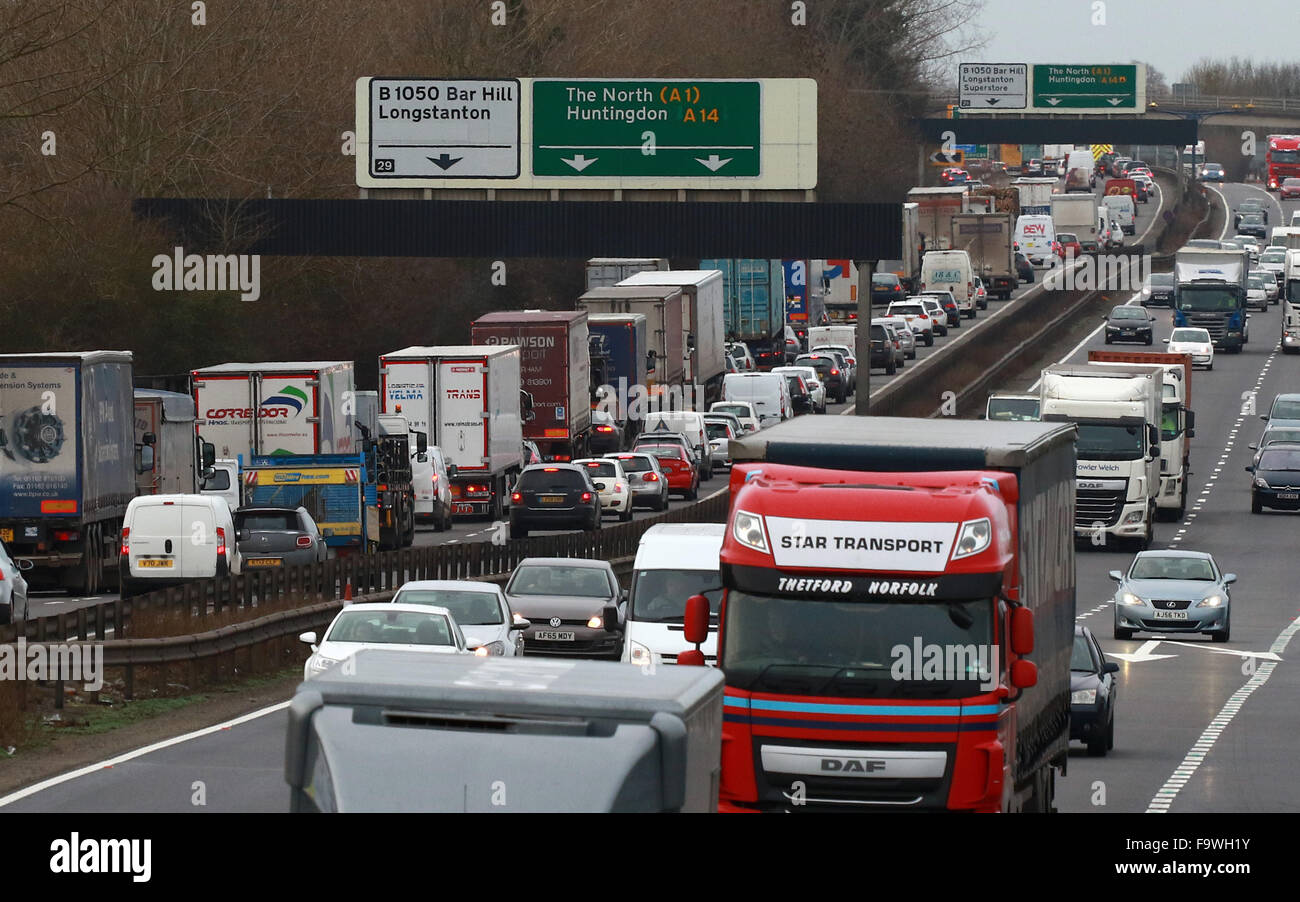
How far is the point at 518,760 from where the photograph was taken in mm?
8078

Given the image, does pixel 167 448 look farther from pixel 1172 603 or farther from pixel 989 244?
pixel 989 244

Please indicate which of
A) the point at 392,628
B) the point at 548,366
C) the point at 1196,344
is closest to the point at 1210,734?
the point at 392,628

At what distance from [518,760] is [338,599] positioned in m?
22.2

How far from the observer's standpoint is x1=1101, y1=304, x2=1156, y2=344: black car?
281 feet

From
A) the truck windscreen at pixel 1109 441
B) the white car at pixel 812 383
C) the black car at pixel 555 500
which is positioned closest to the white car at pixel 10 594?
the black car at pixel 555 500

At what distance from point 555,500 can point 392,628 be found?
2344cm

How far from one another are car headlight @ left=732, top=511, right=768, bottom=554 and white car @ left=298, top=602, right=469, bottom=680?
24.8 feet

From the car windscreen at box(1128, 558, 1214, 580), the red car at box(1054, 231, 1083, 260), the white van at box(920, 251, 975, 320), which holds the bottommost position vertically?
the car windscreen at box(1128, 558, 1214, 580)

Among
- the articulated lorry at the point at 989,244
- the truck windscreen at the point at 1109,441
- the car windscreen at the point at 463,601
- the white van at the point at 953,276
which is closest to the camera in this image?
the car windscreen at the point at 463,601

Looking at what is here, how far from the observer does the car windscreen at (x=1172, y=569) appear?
3506 centimetres

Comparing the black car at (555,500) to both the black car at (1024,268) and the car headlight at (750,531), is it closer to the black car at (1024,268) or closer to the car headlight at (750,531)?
the car headlight at (750,531)

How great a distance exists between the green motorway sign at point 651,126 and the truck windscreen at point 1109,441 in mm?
8688

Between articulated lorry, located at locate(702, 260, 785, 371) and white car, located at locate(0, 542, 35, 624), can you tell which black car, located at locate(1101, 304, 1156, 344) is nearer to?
articulated lorry, located at locate(702, 260, 785, 371)

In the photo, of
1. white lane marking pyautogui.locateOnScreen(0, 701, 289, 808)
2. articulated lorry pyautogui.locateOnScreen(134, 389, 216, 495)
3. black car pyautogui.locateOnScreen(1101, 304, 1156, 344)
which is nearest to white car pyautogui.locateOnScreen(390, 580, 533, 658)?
white lane marking pyautogui.locateOnScreen(0, 701, 289, 808)
